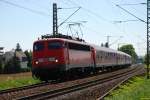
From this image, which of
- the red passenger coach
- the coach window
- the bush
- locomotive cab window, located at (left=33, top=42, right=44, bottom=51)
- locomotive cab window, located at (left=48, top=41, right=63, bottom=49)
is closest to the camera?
the red passenger coach

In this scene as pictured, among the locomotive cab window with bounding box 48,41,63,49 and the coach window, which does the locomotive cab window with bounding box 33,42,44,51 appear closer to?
the locomotive cab window with bounding box 48,41,63,49

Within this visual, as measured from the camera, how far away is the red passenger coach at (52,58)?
2798 centimetres

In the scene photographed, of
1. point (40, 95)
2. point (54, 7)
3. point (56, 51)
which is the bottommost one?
point (40, 95)

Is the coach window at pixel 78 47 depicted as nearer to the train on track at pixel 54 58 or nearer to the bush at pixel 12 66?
the train on track at pixel 54 58

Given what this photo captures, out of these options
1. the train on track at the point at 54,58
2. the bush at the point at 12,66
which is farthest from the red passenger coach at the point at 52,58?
the bush at the point at 12,66

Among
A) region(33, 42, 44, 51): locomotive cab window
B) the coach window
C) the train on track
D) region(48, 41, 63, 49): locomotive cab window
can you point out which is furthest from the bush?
region(48, 41, 63, 49): locomotive cab window

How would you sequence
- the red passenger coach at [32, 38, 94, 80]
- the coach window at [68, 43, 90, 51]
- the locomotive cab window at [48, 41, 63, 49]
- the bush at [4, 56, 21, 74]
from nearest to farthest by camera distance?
the red passenger coach at [32, 38, 94, 80] → the locomotive cab window at [48, 41, 63, 49] → the coach window at [68, 43, 90, 51] → the bush at [4, 56, 21, 74]

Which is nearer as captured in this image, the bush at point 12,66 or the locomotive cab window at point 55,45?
the locomotive cab window at point 55,45

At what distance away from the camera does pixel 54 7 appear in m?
37.8

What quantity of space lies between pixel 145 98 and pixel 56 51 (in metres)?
14.5

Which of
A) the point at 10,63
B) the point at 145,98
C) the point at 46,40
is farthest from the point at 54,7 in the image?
the point at 10,63

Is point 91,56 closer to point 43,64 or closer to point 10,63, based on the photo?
point 43,64

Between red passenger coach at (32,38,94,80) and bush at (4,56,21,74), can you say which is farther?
bush at (4,56,21,74)

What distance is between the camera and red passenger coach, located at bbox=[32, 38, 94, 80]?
2798 cm
